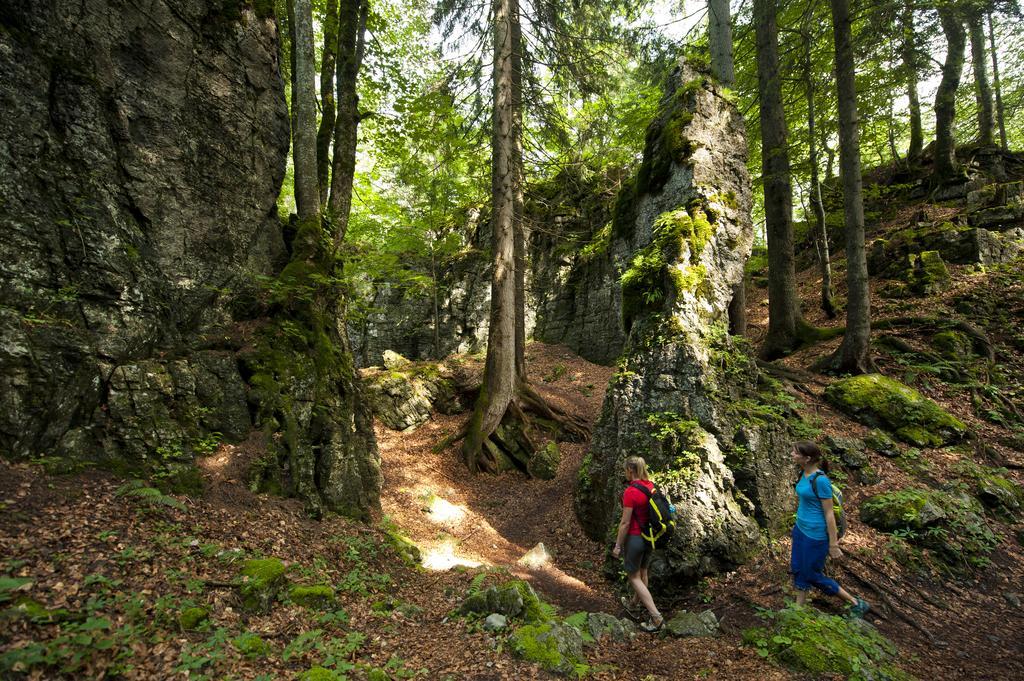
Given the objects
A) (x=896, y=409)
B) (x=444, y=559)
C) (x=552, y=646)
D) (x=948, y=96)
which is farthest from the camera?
(x=948, y=96)

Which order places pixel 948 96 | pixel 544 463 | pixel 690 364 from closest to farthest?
pixel 690 364 → pixel 544 463 → pixel 948 96

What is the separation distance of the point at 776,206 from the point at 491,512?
9940 millimetres

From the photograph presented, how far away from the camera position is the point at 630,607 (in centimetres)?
548

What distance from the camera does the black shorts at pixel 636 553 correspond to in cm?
527

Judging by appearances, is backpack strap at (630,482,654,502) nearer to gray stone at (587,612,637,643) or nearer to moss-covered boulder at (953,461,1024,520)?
gray stone at (587,612,637,643)

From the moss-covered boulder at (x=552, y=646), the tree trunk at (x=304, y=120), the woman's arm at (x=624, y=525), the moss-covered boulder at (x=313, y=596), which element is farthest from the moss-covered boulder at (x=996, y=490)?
the tree trunk at (x=304, y=120)

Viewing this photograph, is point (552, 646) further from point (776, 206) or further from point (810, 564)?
point (776, 206)

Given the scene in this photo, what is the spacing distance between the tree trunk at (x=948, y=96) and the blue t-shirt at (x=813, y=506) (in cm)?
1528

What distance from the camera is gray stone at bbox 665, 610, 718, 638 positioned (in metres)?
4.72

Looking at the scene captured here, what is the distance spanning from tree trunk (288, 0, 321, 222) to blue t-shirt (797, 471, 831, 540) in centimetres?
895

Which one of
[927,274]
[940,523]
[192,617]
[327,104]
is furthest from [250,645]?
[927,274]

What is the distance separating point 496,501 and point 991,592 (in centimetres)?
721

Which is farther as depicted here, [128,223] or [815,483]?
[128,223]

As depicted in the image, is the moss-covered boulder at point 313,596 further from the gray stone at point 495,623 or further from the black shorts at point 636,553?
the black shorts at point 636,553
